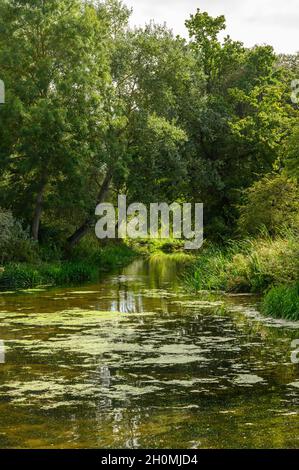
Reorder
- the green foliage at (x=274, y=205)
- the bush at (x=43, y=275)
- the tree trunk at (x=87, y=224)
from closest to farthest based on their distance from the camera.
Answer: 1. the bush at (x=43, y=275)
2. the green foliage at (x=274, y=205)
3. the tree trunk at (x=87, y=224)

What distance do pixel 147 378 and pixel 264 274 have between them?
9265 mm

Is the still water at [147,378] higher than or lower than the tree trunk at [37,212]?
lower

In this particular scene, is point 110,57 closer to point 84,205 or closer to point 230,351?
point 84,205

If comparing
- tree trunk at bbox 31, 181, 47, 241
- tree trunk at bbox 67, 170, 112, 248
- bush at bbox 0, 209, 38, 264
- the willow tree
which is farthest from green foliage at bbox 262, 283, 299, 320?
tree trunk at bbox 67, 170, 112, 248

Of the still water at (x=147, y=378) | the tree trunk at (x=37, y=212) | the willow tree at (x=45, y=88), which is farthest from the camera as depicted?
the tree trunk at (x=37, y=212)

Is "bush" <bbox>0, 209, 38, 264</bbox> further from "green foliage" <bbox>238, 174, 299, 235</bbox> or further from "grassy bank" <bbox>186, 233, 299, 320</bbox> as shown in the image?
"green foliage" <bbox>238, 174, 299, 235</bbox>

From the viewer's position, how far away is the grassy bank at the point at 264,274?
15180mm

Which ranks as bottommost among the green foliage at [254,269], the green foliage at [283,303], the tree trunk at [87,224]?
the green foliage at [283,303]

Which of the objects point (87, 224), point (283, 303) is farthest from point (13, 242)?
point (283, 303)

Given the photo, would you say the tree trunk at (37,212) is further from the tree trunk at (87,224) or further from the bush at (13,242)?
the tree trunk at (87,224)

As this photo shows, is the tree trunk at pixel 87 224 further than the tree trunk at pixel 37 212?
Yes

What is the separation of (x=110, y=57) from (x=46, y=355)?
2197 cm

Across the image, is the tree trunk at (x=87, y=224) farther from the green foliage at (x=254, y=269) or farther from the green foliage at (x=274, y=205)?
the green foliage at (x=254, y=269)

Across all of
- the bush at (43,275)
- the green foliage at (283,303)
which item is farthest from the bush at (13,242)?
the green foliage at (283,303)
